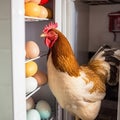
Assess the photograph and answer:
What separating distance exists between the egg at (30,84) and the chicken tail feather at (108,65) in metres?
0.49

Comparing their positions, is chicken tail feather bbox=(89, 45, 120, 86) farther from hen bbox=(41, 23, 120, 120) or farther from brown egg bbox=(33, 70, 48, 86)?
brown egg bbox=(33, 70, 48, 86)

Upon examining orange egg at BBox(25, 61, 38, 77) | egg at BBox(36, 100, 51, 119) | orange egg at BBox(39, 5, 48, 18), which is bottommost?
egg at BBox(36, 100, 51, 119)

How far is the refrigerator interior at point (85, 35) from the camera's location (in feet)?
5.91

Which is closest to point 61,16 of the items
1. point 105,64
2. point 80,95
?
point 105,64

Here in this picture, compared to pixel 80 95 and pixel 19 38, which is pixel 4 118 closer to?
pixel 19 38

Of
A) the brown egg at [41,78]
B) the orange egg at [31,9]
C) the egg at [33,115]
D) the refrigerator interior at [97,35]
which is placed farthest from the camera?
the refrigerator interior at [97,35]

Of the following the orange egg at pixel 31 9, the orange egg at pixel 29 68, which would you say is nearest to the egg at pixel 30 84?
the orange egg at pixel 29 68

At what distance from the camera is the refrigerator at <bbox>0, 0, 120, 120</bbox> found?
109 cm

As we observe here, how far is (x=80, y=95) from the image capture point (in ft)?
4.85

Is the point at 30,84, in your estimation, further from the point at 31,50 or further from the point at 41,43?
the point at 41,43

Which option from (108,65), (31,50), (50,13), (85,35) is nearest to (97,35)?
(85,35)

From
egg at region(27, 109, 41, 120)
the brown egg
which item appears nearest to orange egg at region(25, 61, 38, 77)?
the brown egg

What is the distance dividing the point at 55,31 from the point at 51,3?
0.38 metres

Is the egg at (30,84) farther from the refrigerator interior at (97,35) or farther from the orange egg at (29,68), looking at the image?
the refrigerator interior at (97,35)
